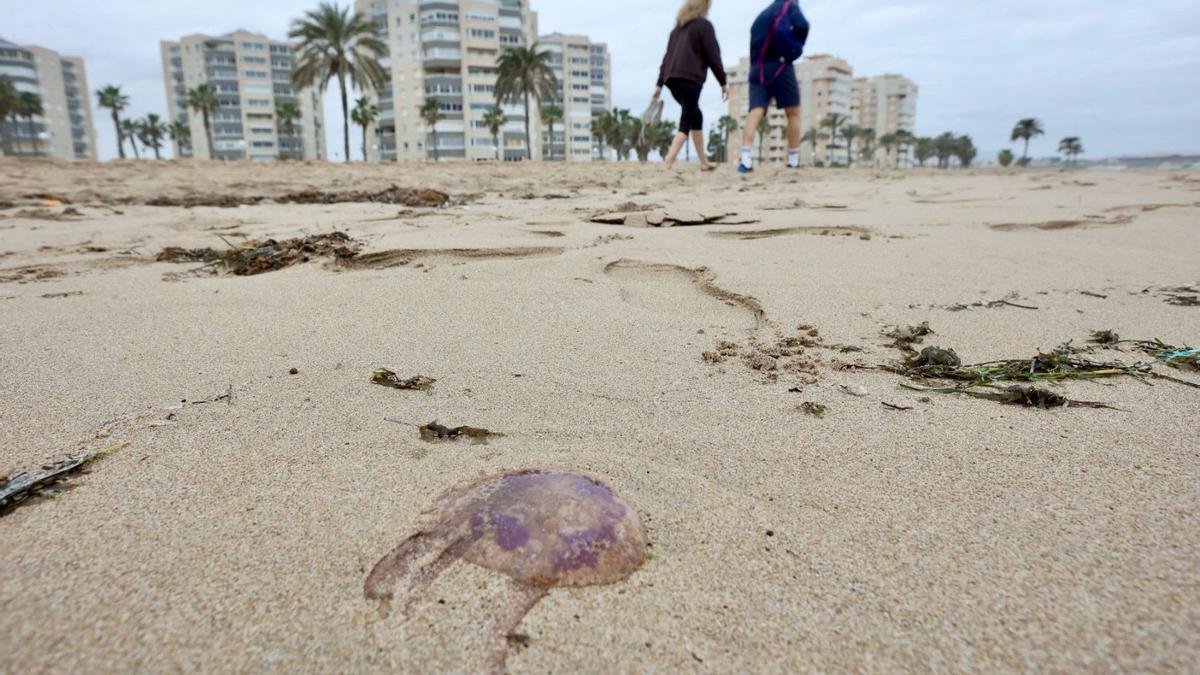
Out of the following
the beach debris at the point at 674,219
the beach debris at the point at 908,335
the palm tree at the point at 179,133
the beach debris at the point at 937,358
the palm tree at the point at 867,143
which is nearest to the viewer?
the beach debris at the point at 937,358

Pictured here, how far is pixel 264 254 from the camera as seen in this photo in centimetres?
283

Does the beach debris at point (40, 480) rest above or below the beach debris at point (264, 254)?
below

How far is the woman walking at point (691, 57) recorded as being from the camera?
5.99 meters

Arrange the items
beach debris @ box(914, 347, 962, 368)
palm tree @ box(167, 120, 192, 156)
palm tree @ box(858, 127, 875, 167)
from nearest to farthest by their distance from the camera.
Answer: beach debris @ box(914, 347, 962, 368) < palm tree @ box(167, 120, 192, 156) < palm tree @ box(858, 127, 875, 167)

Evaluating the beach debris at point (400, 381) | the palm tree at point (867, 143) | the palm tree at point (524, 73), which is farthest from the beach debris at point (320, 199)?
the palm tree at point (867, 143)

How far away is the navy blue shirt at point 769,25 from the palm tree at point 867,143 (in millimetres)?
73181

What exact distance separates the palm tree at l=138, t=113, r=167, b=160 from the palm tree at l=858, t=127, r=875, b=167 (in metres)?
73.5

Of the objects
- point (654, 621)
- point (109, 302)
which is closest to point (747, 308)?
point (654, 621)

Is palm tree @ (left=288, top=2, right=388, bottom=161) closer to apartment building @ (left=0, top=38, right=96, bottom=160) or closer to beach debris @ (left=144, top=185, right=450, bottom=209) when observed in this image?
beach debris @ (left=144, top=185, right=450, bottom=209)

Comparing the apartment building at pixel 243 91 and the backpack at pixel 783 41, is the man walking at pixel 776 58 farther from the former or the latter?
the apartment building at pixel 243 91

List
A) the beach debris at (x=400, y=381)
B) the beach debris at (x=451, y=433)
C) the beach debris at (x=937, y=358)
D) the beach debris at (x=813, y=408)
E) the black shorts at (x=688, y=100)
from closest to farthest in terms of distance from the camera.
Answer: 1. the beach debris at (x=451, y=433)
2. the beach debris at (x=813, y=408)
3. the beach debris at (x=400, y=381)
4. the beach debris at (x=937, y=358)
5. the black shorts at (x=688, y=100)

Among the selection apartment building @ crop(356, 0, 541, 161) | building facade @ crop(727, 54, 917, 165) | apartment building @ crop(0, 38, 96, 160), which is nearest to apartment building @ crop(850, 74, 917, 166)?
building facade @ crop(727, 54, 917, 165)

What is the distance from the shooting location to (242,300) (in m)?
2.12

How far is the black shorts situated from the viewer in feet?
20.2
